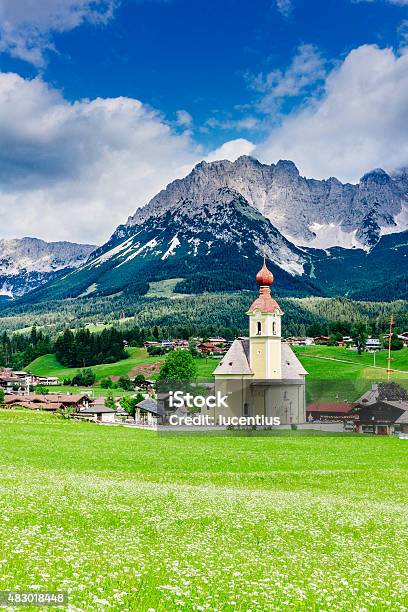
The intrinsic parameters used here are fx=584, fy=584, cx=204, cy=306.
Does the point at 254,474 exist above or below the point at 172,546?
below

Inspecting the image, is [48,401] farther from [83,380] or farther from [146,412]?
[83,380]

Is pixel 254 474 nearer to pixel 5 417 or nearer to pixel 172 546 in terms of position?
pixel 172 546

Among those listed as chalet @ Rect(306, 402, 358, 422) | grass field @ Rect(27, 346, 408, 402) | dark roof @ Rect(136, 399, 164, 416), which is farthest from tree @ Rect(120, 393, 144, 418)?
chalet @ Rect(306, 402, 358, 422)

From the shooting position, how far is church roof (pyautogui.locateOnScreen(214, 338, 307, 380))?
97375 mm

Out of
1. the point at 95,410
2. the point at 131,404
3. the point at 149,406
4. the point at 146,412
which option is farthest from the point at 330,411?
the point at 95,410

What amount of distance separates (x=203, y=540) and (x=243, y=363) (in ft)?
270

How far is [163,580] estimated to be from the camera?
11.8m

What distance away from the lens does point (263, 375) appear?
96.7 m

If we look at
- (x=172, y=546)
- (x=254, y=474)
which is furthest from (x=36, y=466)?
(x=172, y=546)

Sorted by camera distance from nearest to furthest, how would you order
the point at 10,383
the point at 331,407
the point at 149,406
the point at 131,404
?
1. the point at 331,407
2. the point at 149,406
3. the point at 131,404
4. the point at 10,383

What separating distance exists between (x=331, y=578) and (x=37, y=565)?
6423mm

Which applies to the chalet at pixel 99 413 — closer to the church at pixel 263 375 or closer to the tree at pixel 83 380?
the church at pixel 263 375

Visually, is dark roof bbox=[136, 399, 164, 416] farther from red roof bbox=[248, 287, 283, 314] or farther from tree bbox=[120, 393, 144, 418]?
red roof bbox=[248, 287, 283, 314]

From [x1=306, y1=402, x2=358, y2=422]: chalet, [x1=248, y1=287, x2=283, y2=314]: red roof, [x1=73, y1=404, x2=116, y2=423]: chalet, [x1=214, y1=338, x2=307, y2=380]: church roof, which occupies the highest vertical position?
[x1=248, y1=287, x2=283, y2=314]: red roof
